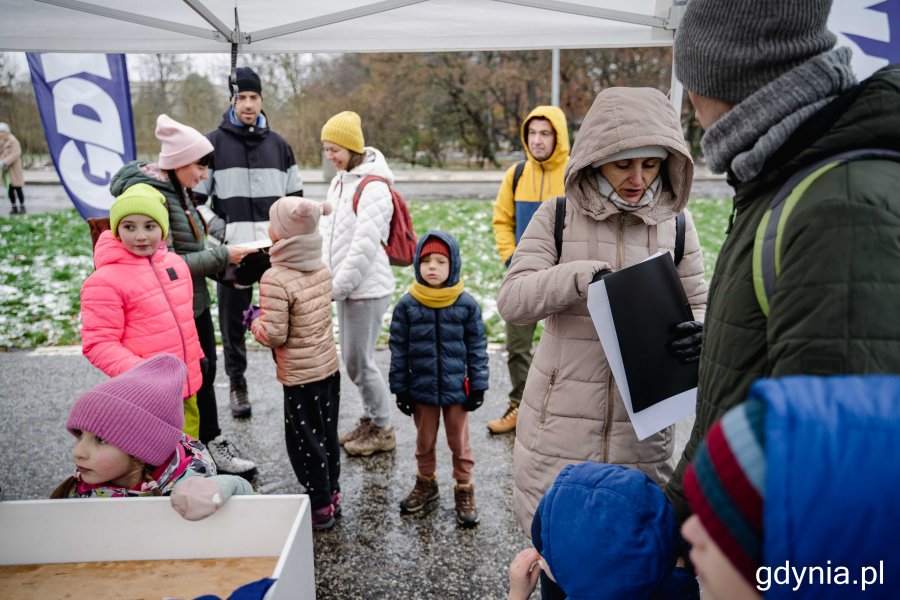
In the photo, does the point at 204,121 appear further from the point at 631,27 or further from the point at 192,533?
the point at 192,533

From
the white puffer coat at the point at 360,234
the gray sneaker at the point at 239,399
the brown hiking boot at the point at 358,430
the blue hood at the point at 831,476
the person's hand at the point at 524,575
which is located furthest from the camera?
the gray sneaker at the point at 239,399

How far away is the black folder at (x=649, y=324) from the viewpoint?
6.12 ft

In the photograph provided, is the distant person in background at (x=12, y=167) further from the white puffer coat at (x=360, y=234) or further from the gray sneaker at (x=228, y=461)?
the white puffer coat at (x=360, y=234)

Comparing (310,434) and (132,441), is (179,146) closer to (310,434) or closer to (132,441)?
(310,434)

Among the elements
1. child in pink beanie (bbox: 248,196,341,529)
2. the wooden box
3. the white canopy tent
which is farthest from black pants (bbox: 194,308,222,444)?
the wooden box

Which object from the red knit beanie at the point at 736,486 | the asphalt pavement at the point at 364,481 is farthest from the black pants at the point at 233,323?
the red knit beanie at the point at 736,486

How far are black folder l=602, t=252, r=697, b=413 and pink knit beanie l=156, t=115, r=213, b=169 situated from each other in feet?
8.00

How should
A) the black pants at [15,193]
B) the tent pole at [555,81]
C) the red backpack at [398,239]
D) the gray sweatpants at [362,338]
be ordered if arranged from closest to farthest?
the gray sweatpants at [362,338]
the red backpack at [398,239]
the tent pole at [555,81]
the black pants at [15,193]

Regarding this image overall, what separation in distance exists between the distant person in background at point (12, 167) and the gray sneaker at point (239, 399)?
11971 millimetres

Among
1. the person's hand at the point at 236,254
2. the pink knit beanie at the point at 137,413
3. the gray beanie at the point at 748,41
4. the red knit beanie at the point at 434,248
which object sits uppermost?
the gray beanie at the point at 748,41

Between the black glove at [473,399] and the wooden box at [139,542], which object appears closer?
the wooden box at [139,542]

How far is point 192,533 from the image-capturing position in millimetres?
1699

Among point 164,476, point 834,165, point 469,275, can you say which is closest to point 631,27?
point 834,165

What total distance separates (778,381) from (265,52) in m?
3.92
